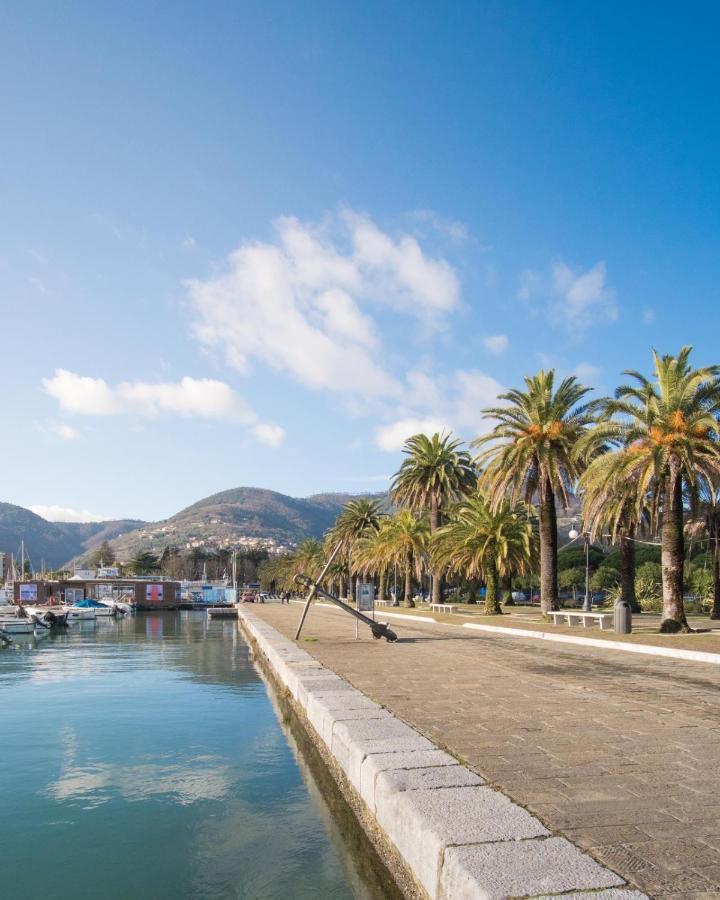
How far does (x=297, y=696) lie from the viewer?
1272 centimetres

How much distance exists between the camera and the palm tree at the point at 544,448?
1238 inches

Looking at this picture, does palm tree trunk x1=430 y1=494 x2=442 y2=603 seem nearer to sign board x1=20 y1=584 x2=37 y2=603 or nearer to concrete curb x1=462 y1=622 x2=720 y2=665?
concrete curb x1=462 y1=622 x2=720 y2=665

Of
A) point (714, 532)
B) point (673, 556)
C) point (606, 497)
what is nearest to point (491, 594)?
point (714, 532)

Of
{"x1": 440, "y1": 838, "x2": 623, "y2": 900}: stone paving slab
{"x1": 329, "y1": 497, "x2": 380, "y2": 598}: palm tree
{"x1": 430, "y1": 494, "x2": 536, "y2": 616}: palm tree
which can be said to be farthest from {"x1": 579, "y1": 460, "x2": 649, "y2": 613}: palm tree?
{"x1": 329, "y1": 497, "x2": 380, "y2": 598}: palm tree

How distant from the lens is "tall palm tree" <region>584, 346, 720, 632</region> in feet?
75.7

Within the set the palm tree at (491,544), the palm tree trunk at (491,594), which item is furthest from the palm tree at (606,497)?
the palm tree trunk at (491,594)

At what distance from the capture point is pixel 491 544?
3919 cm

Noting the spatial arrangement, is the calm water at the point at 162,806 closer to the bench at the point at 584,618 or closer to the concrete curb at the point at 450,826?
Answer: the concrete curb at the point at 450,826

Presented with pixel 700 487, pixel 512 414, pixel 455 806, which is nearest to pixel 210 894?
pixel 455 806

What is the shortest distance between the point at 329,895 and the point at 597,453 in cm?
2949

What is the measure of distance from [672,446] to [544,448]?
26.9 ft

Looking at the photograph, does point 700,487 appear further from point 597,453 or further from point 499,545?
point 499,545

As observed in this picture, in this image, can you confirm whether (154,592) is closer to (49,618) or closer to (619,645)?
(49,618)

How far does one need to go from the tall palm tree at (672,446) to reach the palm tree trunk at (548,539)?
7.21m
